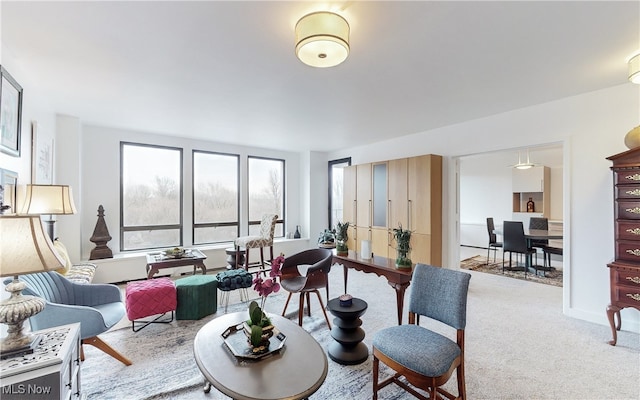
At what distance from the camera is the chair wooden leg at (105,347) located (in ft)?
7.17

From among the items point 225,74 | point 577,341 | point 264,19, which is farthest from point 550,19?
point 577,341

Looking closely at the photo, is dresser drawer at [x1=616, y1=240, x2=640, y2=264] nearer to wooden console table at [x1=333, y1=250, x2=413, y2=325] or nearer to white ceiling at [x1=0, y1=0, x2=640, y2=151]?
white ceiling at [x1=0, y1=0, x2=640, y2=151]

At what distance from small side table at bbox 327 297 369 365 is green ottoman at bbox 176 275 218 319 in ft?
5.25

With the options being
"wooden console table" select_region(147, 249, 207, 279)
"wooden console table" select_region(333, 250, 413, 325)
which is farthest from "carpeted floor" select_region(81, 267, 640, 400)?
"wooden console table" select_region(147, 249, 207, 279)

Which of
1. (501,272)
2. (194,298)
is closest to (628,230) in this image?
(501,272)

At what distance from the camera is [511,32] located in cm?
198

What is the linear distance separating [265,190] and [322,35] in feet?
16.6

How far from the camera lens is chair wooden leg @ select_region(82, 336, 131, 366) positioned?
7.17 ft

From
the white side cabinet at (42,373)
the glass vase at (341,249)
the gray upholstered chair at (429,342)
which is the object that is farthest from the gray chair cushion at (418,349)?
the white side cabinet at (42,373)

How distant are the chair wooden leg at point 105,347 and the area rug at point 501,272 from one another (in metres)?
5.74

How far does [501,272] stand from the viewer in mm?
5312

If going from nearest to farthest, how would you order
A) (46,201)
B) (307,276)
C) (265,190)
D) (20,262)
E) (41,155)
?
1. (20,262)
2. (46,201)
3. (307,276)
4. (41,155)
5. (265,190)

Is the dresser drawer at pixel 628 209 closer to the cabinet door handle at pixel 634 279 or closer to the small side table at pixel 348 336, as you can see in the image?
the cabinet door handle at pixel 634 279

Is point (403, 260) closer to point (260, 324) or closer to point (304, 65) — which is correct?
point (260, 324)
